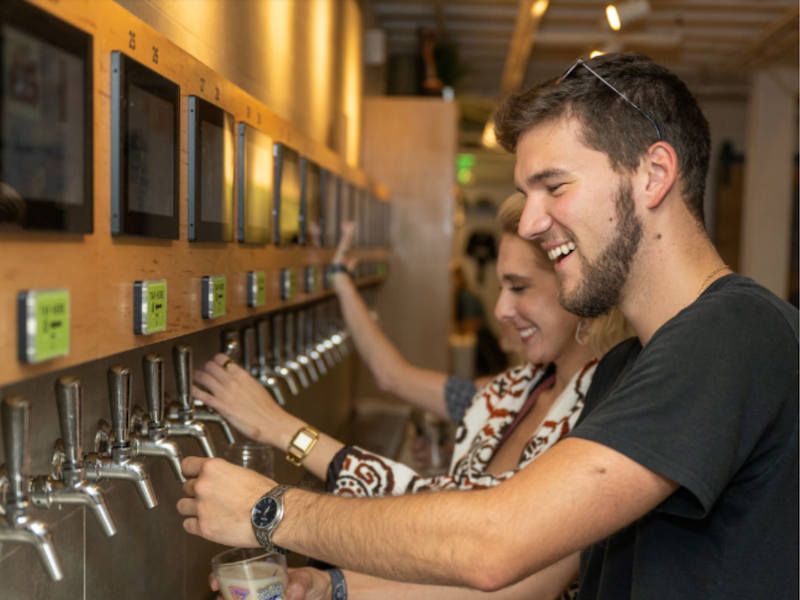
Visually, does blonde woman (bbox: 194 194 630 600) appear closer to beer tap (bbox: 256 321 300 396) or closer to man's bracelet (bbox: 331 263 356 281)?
beer tap (bbox: 256 321 300 396)

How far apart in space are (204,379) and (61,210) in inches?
32.7

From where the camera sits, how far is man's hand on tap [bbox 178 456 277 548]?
48.1 inches

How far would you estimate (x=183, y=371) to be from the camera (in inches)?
53.6

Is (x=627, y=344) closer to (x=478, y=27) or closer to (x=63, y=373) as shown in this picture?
(x=63, y=373)

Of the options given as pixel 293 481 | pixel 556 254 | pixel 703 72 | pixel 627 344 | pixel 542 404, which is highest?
pixel 703 72

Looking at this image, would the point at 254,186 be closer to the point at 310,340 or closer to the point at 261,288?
the point at 261,288

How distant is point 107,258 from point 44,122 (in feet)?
0.68

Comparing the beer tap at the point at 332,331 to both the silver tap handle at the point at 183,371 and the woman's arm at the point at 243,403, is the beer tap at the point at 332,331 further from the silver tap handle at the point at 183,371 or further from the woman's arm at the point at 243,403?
the silver tap handle at the point at 183,371

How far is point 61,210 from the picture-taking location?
0.89 m

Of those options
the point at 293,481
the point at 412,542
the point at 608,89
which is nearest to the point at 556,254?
the point at 608,89

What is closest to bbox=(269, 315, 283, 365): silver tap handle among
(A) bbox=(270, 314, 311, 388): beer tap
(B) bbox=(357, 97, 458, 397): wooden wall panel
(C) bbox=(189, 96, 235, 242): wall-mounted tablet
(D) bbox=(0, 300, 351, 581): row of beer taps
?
(A) bbox=(270, 314, 311, 388): beer tap

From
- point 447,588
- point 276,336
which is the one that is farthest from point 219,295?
point 447,588

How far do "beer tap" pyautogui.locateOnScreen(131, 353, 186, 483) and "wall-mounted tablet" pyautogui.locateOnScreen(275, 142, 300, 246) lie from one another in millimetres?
689

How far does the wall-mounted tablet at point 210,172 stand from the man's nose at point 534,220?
0.54m
